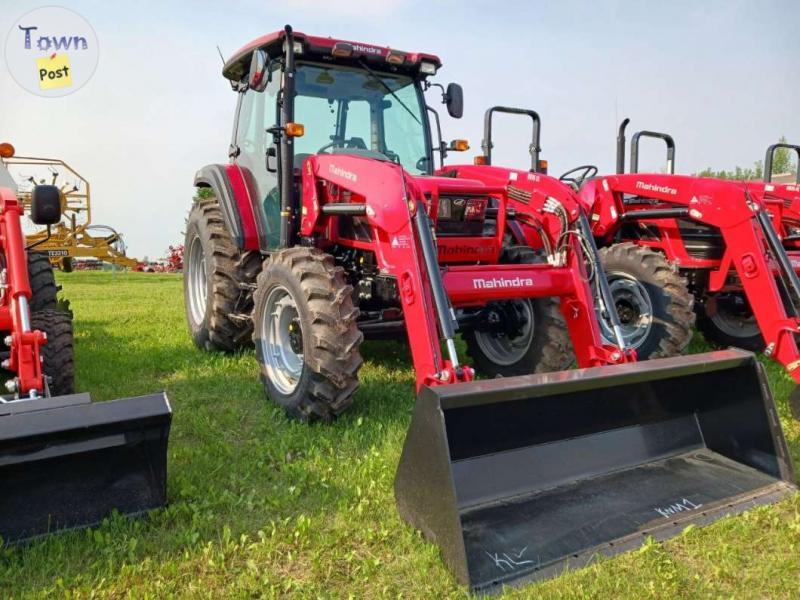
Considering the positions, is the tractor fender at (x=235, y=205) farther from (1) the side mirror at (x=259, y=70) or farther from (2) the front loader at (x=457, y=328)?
(1) the side mirror at (x=259, y=70)

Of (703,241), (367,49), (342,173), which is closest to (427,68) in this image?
(367,49)

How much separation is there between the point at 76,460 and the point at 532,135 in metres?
5.26

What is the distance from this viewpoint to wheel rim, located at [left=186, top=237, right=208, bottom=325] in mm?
6523

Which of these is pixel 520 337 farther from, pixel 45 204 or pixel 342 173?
pixel 45 204

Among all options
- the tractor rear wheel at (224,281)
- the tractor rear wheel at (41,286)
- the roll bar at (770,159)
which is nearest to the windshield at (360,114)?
the tractor rear wheel at (224,281)

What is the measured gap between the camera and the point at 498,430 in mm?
3203

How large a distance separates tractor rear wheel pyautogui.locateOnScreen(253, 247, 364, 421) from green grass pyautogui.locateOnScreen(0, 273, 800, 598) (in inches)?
8.6

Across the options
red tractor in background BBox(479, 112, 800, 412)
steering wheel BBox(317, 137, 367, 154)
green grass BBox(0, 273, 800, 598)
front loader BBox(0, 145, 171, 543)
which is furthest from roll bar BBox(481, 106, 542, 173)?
front loader BBox(0, 145, 171, 543)

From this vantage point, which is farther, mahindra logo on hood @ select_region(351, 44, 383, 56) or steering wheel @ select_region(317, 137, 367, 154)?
steering wheel @ select_region(317, 137, 367, 154)

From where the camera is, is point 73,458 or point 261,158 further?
point 261,158

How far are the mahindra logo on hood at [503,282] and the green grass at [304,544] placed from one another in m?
0.99

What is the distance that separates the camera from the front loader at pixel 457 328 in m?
2.86

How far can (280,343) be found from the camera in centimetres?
462

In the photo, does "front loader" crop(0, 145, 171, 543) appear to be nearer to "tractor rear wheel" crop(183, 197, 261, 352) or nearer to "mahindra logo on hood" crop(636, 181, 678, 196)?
"tractor rear wheel" crop(183, 197, 261, 352)
